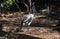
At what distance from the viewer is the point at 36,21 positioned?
9883mm

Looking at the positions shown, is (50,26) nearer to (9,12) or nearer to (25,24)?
(25,24)

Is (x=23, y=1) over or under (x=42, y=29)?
over

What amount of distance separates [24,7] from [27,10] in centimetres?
101

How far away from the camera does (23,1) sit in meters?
12.9

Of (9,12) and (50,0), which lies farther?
(50,0)

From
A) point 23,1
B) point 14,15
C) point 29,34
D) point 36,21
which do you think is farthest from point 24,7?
Answer: point 29,34

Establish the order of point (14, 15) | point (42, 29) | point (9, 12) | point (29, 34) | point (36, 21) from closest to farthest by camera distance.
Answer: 1. point (29, 34)
2. point (42, 29)
3. point (36, 21)
4. point (14, 15)
5. point (9, 12)

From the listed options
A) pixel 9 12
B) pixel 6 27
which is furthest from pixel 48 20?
pixel 9 12

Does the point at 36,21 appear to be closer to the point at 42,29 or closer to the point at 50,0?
the point at 42,29

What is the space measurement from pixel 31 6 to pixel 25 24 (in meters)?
3.31

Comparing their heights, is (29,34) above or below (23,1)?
below

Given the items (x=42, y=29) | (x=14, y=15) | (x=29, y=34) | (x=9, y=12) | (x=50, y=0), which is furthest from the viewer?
(x=50, y=0)

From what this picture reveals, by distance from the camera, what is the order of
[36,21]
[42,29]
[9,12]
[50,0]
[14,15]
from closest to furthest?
[42,29] → [36,21] → [14,15] → [9,12] → [50,0]

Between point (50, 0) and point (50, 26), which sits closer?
point (50, 26)
